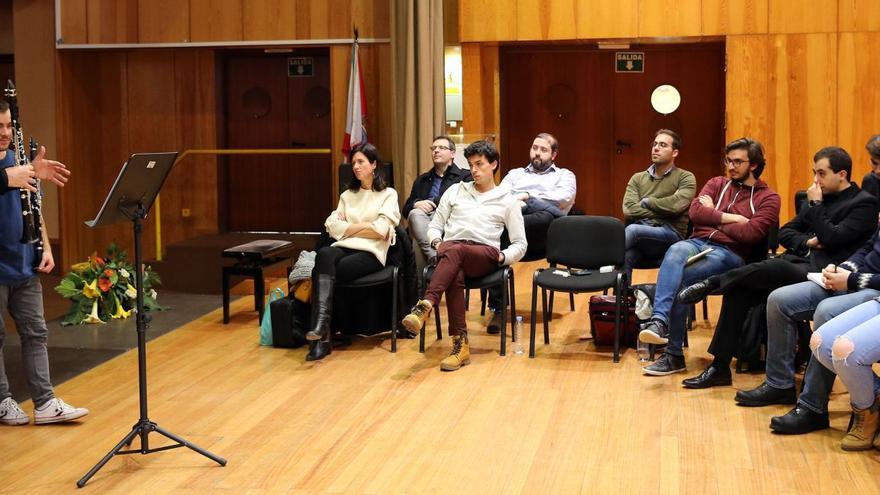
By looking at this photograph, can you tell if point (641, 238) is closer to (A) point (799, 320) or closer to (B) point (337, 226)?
(A) point (799, 320)

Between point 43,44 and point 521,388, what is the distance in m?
6.21

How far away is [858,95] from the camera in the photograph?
28.2 ft

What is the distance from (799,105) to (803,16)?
0.70 metres

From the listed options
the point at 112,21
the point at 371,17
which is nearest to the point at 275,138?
the point at 371,17

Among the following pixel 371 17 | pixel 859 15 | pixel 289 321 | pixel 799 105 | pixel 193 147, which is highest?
pixel 371 17

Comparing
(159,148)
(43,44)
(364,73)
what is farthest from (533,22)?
(43,44)

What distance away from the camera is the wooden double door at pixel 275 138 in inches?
390

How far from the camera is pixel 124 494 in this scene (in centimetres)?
399

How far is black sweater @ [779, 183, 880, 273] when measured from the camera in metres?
4.90

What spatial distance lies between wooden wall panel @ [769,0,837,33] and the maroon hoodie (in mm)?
3361

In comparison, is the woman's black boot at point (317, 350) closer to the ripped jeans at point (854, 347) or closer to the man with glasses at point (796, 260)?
the man with glasses at point (796, 260)

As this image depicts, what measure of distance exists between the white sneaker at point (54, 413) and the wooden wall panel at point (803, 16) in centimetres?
621

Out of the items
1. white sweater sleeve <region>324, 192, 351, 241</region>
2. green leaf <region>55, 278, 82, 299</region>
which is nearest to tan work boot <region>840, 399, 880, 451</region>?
white sweater sleeve <region>324, 192, 351, 241</region>

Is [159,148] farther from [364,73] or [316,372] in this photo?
[316,372]
